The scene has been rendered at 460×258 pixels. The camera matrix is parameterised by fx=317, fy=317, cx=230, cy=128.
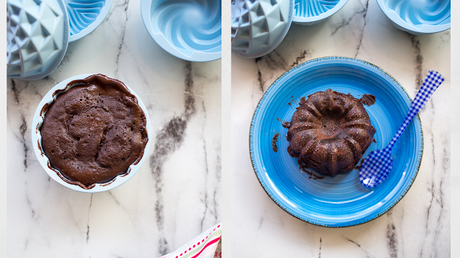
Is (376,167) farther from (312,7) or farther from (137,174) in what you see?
(137,174)

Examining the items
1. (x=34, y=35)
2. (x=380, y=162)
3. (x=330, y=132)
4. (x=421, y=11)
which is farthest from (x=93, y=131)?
(x=421, y=11)

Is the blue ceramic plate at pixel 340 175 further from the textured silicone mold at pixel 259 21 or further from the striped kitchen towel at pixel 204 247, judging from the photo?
the striped kitchen towel at pixel 204 247

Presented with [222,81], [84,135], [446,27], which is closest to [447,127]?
[446,27]

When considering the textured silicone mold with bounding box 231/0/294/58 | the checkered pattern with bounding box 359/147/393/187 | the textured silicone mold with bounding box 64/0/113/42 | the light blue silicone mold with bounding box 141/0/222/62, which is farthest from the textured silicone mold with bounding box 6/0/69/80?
the checkered pattern with bounding box 359/147/393/187

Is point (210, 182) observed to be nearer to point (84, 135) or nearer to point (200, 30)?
point (84, 135)

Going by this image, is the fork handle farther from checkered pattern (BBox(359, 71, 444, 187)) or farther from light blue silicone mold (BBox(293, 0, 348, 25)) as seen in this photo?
light blue silicone mold (BBox(293, 0, 348, 25))

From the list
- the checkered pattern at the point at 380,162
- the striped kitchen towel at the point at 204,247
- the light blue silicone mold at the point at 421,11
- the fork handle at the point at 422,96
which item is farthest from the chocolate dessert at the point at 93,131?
the light blue silicone mold at the point at 421,11

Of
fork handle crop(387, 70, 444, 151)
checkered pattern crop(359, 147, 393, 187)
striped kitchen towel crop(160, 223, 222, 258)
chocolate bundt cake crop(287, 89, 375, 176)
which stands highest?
fork handle crop(387, 70, 444, 151)

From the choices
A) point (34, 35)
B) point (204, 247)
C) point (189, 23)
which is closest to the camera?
point (34, 35)
